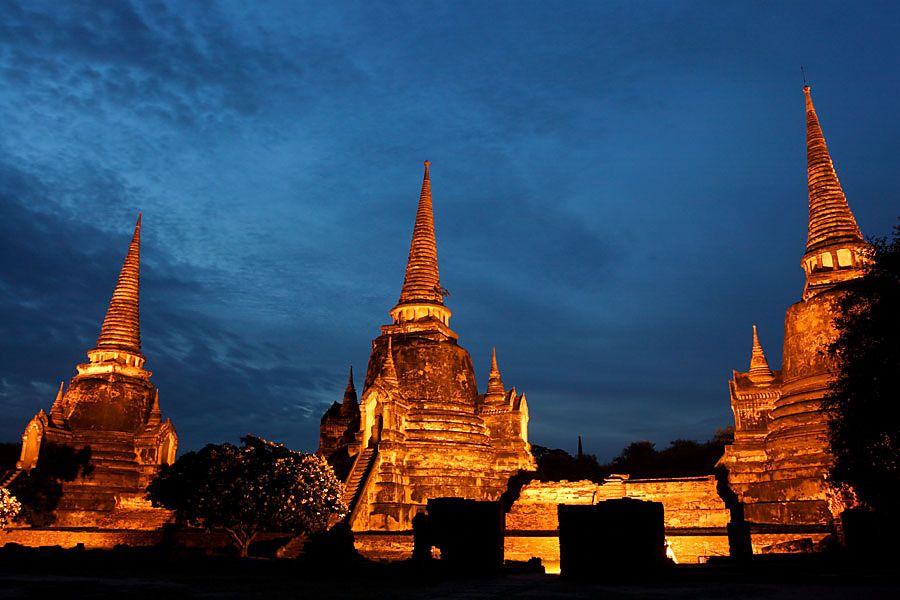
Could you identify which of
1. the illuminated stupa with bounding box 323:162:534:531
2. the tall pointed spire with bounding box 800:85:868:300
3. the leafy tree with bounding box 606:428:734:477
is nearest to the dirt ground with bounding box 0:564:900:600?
the illuminated stupa with bounding box 323:162:534:531

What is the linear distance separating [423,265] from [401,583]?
31.0 meters

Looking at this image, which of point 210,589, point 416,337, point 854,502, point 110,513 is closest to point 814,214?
point 854,502

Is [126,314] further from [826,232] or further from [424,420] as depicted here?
[826,232]

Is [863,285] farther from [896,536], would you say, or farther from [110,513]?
[110,513]

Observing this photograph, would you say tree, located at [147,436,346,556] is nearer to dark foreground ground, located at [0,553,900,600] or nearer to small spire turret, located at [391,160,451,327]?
dark foreground ground, located at [0,553,900,600]

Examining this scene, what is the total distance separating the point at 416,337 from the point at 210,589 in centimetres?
2870

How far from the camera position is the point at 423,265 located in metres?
43.2

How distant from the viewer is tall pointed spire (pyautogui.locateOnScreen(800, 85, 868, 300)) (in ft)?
110

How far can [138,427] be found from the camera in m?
42.8

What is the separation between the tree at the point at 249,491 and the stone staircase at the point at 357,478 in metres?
1.78

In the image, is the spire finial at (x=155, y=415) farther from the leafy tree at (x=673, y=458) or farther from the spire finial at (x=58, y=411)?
the leafy tree at (x=673, y=458)

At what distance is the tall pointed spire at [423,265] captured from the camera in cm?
4209

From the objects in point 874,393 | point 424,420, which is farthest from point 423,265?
point 874,393

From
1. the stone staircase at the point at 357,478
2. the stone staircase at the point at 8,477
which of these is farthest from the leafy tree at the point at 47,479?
the stone staircase at the point at 357,478
